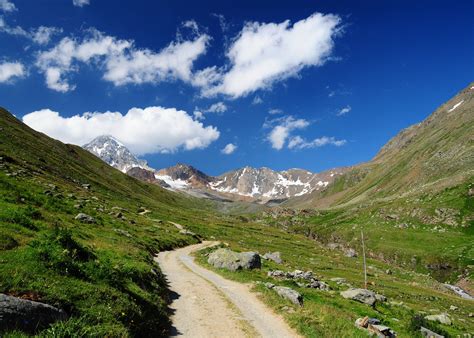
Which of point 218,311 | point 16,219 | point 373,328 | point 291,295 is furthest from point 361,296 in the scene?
point 16,219

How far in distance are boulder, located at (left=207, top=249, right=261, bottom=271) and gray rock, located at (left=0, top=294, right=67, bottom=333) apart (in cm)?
3361

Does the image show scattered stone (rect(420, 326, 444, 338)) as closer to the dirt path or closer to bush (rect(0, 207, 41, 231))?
the dirt path

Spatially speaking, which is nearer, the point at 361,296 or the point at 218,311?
the point at 218,311

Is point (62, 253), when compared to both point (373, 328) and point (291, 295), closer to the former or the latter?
point (291, 295)

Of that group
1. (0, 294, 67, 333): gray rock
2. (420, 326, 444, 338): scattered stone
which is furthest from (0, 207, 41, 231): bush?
(420, 326, 444, 338): scattered stone

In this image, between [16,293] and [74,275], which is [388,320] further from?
[16,293]

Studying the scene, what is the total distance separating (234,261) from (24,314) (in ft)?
119

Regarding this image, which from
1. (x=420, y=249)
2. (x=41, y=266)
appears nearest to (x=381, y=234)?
(x=420, y=249)

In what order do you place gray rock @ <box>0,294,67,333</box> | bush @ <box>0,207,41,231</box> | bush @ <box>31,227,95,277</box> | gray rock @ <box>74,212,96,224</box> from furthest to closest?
gray rock @ <box>74,212,96,224</box>, bush @ <box>0,207,41,231</box>, bush @ <box>31,227,95,277</box>, gray rock @ <box>0,294,67,333</box>

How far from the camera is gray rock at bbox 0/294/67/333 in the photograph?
1220 cm

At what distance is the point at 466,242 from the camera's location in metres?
137

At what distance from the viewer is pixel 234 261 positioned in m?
47.7

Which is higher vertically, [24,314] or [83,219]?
[83,219]

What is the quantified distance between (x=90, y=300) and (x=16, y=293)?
3701mm
